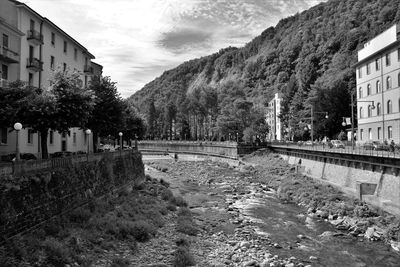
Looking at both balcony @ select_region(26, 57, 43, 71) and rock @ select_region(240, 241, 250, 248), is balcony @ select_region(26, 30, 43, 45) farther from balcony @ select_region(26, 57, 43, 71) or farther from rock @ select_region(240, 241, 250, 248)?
rock @ select_region(240, 241, 250, 248)

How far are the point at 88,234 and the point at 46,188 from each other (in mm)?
3148

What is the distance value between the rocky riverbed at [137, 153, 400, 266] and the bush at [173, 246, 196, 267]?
49cm

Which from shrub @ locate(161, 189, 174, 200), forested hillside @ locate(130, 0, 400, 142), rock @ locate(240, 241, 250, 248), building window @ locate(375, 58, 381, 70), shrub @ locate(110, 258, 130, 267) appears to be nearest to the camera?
shrub @ locate(110, 258, 130, 267)

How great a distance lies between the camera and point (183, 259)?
17641mm

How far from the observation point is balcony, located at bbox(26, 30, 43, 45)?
111 feet

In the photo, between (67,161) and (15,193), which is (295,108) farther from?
(15,193)

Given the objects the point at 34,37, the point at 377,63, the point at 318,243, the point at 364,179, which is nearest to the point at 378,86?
the point at 377,63

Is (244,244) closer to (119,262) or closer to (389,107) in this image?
(119,262)

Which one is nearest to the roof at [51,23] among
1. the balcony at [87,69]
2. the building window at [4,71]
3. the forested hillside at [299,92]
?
the balcony at [87,69]

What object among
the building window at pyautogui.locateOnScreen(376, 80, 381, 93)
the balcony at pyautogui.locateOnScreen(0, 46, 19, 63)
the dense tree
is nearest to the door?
the dense tree

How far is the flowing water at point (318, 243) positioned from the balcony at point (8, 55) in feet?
78.6

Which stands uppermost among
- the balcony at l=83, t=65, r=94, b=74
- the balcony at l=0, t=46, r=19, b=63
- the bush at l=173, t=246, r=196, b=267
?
the balcony at l=83, t=65, r=94, b=74

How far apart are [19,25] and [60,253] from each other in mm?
25521

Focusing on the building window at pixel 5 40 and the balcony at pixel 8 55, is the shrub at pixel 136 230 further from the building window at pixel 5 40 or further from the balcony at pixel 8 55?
the building window at pixel 5 40
